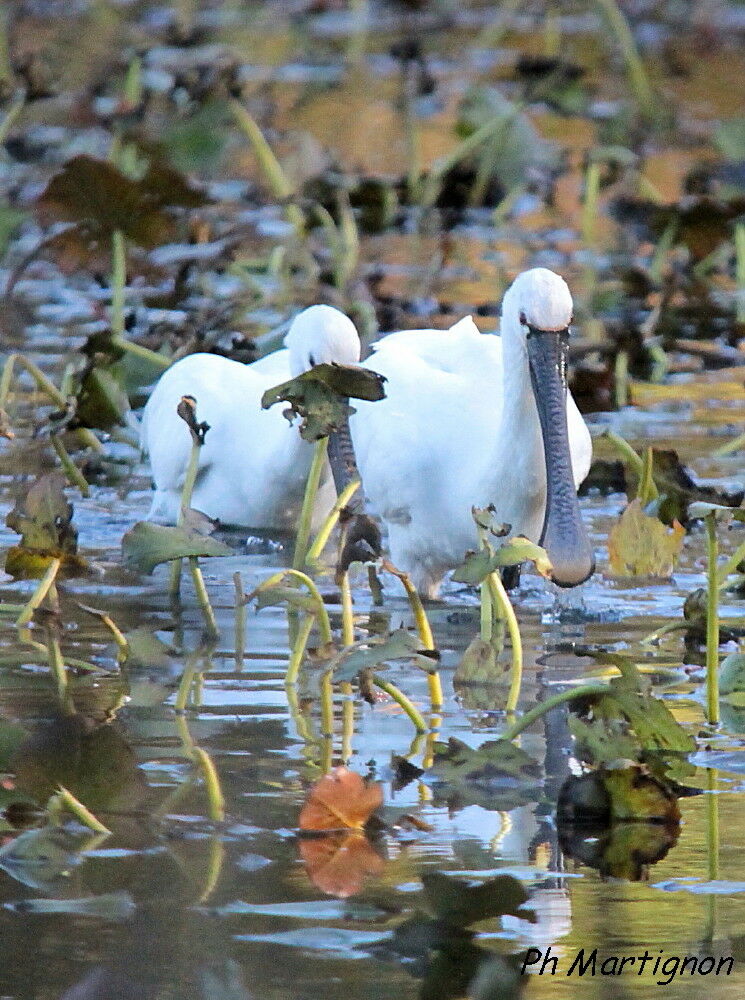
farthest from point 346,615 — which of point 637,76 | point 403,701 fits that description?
point 637,76

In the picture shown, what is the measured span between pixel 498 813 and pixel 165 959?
0.98 metres

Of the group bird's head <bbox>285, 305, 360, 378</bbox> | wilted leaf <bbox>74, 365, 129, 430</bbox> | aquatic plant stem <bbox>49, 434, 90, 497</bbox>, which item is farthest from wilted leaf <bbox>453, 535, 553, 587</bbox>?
wilted leaf <bbox>74, 365, 129, 430</bbox>

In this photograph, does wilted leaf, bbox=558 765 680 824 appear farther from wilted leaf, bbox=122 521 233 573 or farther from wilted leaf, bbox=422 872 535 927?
wilted leaf, bbox=122 521 233 573

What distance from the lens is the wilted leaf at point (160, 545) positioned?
17.7 ft

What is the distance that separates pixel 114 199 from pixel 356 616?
3279 mm

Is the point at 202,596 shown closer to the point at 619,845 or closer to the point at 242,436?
the point at 619,845

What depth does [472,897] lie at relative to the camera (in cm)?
356

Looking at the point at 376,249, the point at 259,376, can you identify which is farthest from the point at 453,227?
the point at 259,376

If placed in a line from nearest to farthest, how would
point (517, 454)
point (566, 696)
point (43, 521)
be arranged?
point (566, 696) → point (43, 521) → point (517, 454)

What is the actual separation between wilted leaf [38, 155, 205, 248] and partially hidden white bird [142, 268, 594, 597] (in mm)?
1161

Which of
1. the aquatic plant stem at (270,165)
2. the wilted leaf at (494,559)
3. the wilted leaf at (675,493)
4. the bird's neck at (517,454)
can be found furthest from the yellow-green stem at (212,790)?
the aquatic plant stem at (270,165)

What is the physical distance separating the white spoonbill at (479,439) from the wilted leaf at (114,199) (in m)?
2.09

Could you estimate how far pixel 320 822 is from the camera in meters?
4.30

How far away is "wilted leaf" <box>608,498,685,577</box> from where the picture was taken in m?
6.22
